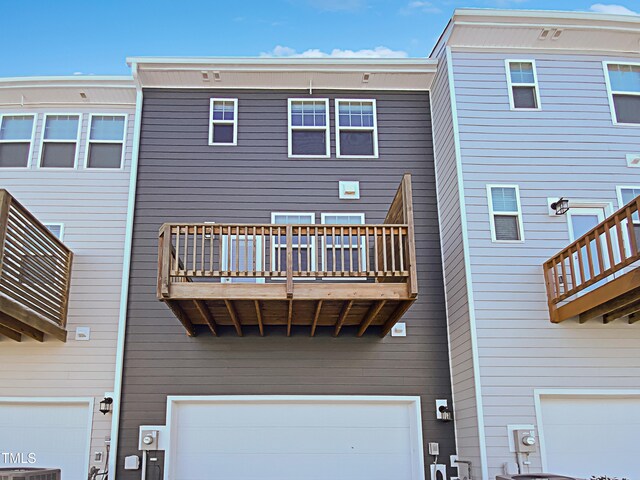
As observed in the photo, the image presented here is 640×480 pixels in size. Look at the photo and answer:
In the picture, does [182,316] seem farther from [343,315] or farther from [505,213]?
[505,213]

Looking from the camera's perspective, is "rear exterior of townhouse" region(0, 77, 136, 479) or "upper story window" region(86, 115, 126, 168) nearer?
"rear exterior of townhouse" region(0, 77, 136, 479)

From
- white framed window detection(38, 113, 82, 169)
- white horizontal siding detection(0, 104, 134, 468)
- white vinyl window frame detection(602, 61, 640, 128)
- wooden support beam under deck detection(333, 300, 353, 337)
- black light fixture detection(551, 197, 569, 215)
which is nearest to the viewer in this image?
wooden support beam under deck detection(333, 300, 353, 337)

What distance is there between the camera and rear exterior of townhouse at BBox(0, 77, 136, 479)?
8273 mm

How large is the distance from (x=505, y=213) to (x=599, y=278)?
197 centimetres

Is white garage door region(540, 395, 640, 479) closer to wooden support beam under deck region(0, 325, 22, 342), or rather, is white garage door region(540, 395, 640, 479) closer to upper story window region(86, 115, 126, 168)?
wooden support beam under deck region(0, 325, 22, 342)

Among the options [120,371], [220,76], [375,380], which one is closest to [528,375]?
[375,380]

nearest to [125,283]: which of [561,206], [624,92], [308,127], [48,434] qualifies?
[48,434]

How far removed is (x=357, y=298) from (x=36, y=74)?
6760 millimetres

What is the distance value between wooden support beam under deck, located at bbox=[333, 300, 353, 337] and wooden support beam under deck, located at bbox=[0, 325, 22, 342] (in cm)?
465

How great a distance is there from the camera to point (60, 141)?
1014 centimetres

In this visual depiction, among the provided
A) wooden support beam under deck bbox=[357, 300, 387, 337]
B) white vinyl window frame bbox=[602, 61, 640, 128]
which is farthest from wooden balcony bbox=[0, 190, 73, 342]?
white vinyl window frame bbox=[602, 61, 640, 128]

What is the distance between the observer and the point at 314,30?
585 inches

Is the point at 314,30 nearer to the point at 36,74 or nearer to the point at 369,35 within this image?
the point at 369,35

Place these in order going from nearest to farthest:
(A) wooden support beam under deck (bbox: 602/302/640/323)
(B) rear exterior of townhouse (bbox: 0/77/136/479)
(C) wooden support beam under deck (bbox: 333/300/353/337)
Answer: (A) wooden support beam under deck (bbox: 602/302/640/323), (C) wooden support beam under deck (bbox: 333/300/353/337), (B) rear exterior of townhouse (bbox: 0/77/136/479)
